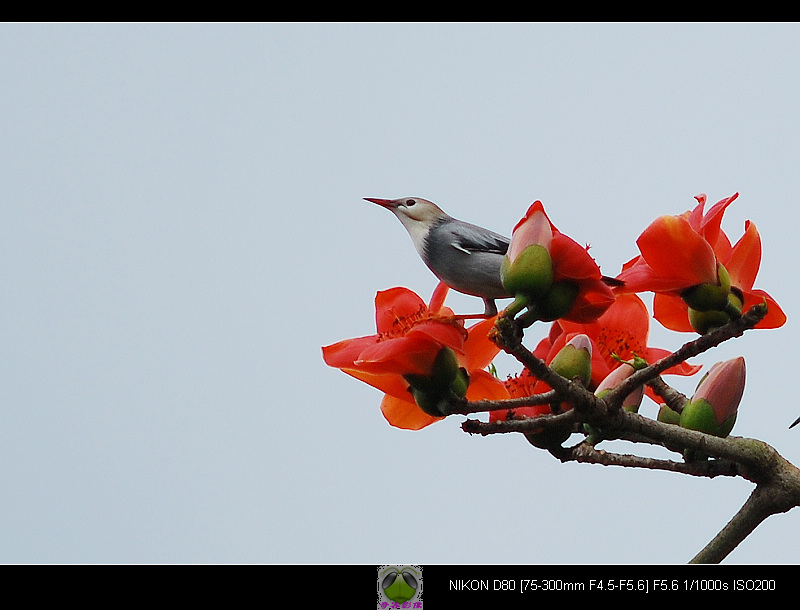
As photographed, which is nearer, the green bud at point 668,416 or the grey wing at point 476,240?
the green bud at point 668,416

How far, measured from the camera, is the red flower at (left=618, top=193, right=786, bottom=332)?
1.29m

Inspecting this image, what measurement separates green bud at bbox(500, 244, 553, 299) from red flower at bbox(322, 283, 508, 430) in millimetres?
168

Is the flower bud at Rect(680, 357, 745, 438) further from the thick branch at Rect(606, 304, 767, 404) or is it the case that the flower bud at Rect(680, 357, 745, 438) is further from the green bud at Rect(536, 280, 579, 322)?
the green bud at Rect(536, 280, 579, 322)

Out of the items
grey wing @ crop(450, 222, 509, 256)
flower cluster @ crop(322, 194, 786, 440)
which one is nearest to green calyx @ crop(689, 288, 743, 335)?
flower cluster @ crop(322, 194, 786, 440)

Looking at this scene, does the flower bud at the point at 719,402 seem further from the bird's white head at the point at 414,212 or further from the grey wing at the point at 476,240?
the bird's white head at the point at 414,212

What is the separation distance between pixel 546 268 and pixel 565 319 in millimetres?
163

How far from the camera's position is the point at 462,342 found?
1352mm

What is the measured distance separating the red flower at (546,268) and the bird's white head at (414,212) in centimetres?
97

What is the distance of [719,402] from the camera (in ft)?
4.83

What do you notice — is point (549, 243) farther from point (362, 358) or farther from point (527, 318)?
point (362, 358)

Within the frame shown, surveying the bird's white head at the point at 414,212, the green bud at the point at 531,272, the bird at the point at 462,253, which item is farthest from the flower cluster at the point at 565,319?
the bird's white head at the point at 414,212

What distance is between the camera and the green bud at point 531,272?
1.20 metres
